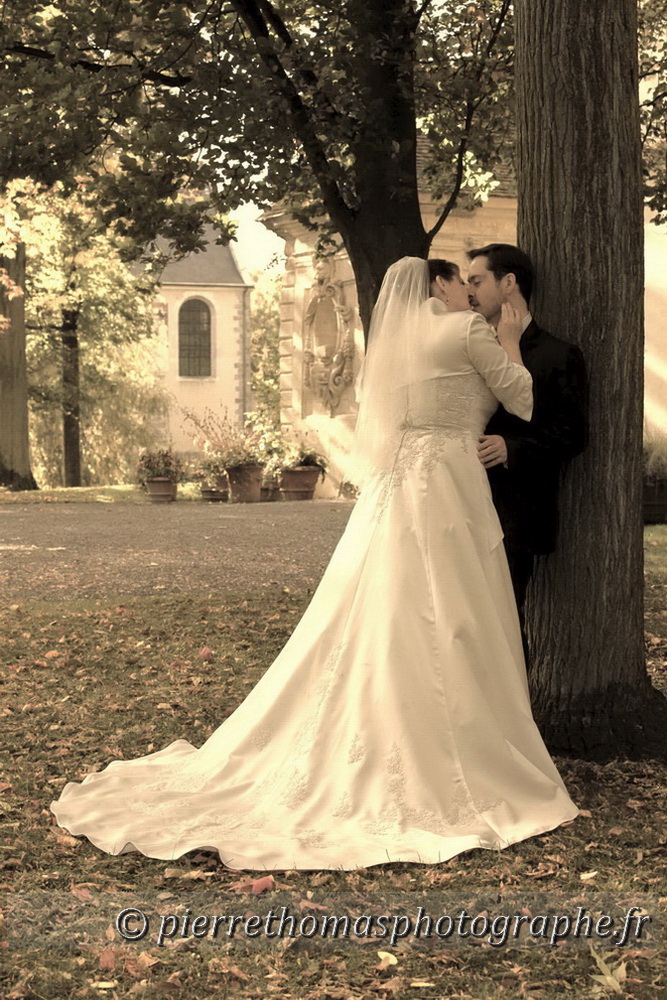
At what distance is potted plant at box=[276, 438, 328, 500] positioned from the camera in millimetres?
20672

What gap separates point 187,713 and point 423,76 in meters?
5.37

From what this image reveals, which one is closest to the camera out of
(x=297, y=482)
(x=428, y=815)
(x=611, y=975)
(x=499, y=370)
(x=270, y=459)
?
(x=611, y=975)

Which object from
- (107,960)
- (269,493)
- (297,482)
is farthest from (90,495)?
(107,960)

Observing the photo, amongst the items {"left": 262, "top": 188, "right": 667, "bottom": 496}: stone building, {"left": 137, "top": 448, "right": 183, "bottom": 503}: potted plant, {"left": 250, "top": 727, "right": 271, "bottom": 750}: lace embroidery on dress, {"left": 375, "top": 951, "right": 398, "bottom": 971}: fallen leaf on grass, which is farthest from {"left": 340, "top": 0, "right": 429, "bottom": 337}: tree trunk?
{"left": 137, "top": 448, "right": 183, "bottom": 503}: potted plant

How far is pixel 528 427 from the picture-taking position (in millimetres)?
4617

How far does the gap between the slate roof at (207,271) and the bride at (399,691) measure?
1717 inches

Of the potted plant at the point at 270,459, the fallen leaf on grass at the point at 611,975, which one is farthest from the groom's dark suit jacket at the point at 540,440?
the potted plant at the point at 270,459

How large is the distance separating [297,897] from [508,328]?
7.64 feet

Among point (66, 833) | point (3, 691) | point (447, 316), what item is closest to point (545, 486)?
point (447, 316)

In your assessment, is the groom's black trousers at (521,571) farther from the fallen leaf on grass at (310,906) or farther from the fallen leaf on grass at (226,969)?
the fallen leaf on grass at (226,969)

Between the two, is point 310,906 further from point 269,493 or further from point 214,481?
point 214,481

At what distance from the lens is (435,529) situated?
176 inches

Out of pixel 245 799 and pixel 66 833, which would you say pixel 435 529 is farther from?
pixel 66 833

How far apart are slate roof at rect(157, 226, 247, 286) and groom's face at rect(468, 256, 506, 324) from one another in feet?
142
